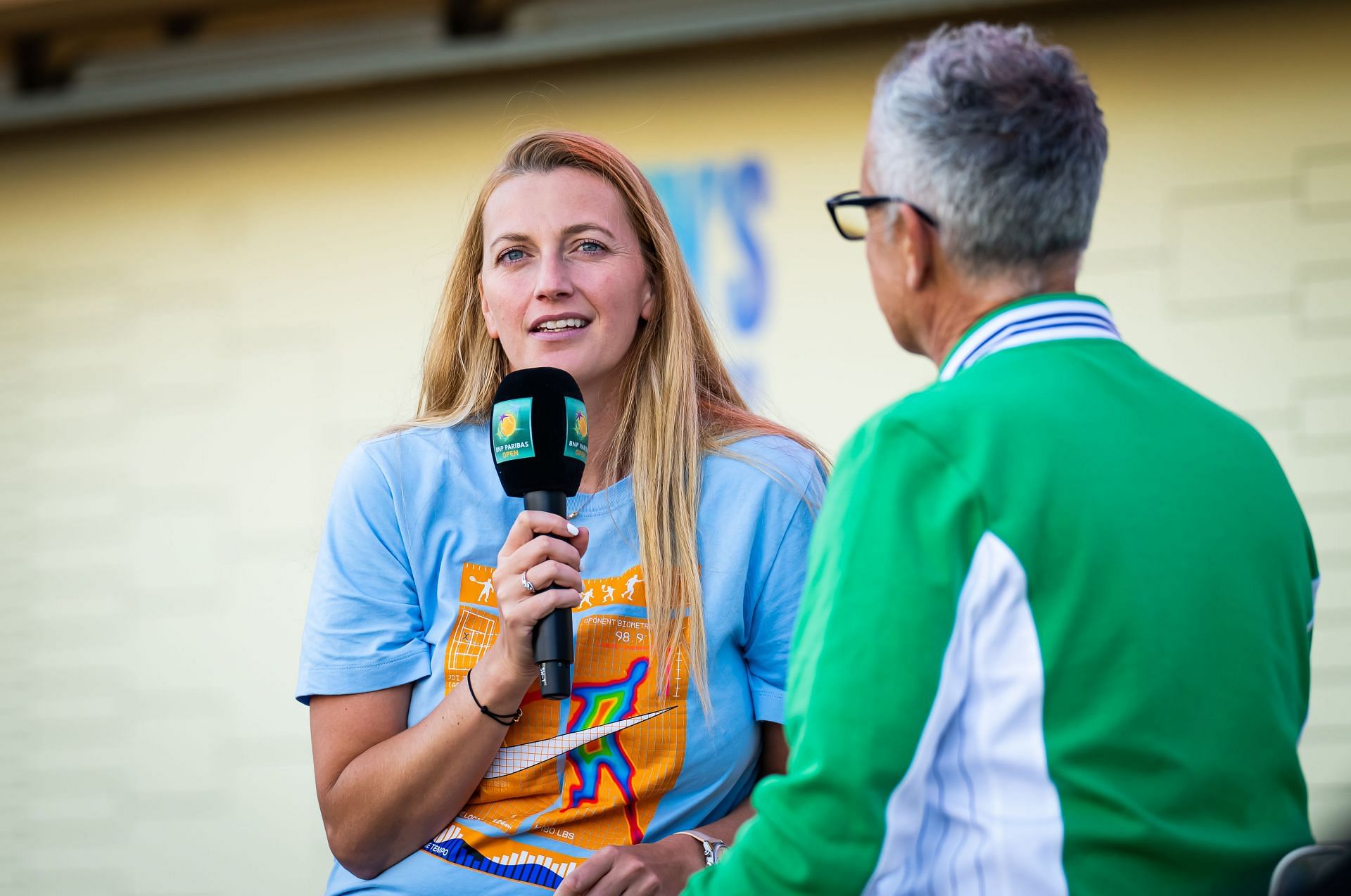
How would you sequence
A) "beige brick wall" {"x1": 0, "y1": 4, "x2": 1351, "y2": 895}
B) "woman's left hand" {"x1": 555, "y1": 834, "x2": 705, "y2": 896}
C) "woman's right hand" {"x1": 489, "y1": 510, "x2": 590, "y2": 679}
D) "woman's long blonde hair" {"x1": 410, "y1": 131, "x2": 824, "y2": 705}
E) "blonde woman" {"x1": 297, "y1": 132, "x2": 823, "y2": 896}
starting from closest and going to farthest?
1. "woman's right hand" {"x1": 489, "y1": 510, "x2": 590, "y2": 679}
2. "woman's left hand" {"x1": 555, "y1": 834, "x2": 705, "y2": 896}
3. "blonde woman" {"x1": 297, "y1": 132, "x2": 823, "y2": 896}
4. "woman's long blonde hair" {"x1": 410, "y1": 131, "x2": 824, "y2": 705}
5. "beige brick wall" {"x1": 0, "y1": 4, "x2": 1351, "y2": 895}

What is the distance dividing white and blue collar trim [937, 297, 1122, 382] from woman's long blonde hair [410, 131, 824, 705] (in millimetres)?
858

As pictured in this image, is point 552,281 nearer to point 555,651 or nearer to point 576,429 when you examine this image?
point 576,429

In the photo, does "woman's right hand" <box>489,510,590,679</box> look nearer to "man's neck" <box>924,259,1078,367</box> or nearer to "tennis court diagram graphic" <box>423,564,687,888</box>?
"tennis court diagram graphic" <box>423,564,687,888</box>

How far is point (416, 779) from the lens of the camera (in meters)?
2.06

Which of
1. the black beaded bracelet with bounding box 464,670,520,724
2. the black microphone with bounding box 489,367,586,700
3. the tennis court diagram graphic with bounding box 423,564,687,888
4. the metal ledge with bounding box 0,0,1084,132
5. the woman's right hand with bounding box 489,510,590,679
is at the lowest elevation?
the tennis court diagram graphic with bounding box 423,564,687,888

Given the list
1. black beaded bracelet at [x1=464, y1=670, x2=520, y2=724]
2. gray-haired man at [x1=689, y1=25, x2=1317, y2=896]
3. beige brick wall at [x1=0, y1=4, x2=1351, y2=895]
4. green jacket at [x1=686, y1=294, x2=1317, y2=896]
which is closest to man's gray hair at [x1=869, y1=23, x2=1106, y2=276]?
gray-haired man at [x1=689, y1=25, x2=1317, y2=896]

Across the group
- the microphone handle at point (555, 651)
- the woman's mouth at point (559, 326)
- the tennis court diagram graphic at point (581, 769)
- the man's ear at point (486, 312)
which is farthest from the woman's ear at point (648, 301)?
the microphone handle at point (555, 651)

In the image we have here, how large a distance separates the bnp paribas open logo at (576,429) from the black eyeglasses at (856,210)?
59 centimetres

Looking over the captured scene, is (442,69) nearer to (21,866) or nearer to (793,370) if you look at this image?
(793,370)

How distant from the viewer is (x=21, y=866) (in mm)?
4973

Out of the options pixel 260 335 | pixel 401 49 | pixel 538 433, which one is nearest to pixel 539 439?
pixel 538 433

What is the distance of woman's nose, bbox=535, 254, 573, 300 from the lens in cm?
231

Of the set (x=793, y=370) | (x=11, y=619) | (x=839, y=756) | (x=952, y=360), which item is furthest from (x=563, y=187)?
(x=11, y=619)

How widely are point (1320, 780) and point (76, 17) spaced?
189 inches
